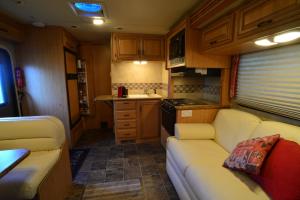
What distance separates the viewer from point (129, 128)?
10.6 ft

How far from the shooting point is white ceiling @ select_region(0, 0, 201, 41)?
1903mm

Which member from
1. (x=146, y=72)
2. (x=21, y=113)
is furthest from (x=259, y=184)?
(x=21, y=113)

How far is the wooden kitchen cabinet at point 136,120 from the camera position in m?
3.15

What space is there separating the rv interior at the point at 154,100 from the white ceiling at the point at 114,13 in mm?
16

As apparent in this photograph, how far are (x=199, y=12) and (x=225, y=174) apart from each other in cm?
178

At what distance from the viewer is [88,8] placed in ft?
6.65

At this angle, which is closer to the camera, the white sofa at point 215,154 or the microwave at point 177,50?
the white sofa at point 215,154

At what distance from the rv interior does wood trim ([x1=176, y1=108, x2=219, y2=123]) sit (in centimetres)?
2

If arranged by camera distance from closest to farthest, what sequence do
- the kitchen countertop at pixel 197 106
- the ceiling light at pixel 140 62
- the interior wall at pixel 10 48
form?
the kitchen countertop at pixel 197 106 → the interior wall at pixel 10 48 → the ceiling light at pixel 140 62

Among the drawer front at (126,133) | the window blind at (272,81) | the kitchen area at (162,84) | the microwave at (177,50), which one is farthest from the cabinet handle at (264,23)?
the drawer front at (126,133)

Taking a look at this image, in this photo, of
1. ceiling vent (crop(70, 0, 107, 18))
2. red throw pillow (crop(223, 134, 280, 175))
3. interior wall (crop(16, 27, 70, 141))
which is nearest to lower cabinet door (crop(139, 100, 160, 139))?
interior wall (crop(16, 27, 70, 141))

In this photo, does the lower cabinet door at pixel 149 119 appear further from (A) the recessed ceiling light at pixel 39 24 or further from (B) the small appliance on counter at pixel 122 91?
(A) the recessed ceiling light at pixel 39 24

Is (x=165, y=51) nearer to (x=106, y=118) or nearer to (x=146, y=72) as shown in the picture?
(x=146, y=72)

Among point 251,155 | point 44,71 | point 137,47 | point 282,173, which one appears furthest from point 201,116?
point 44,71
